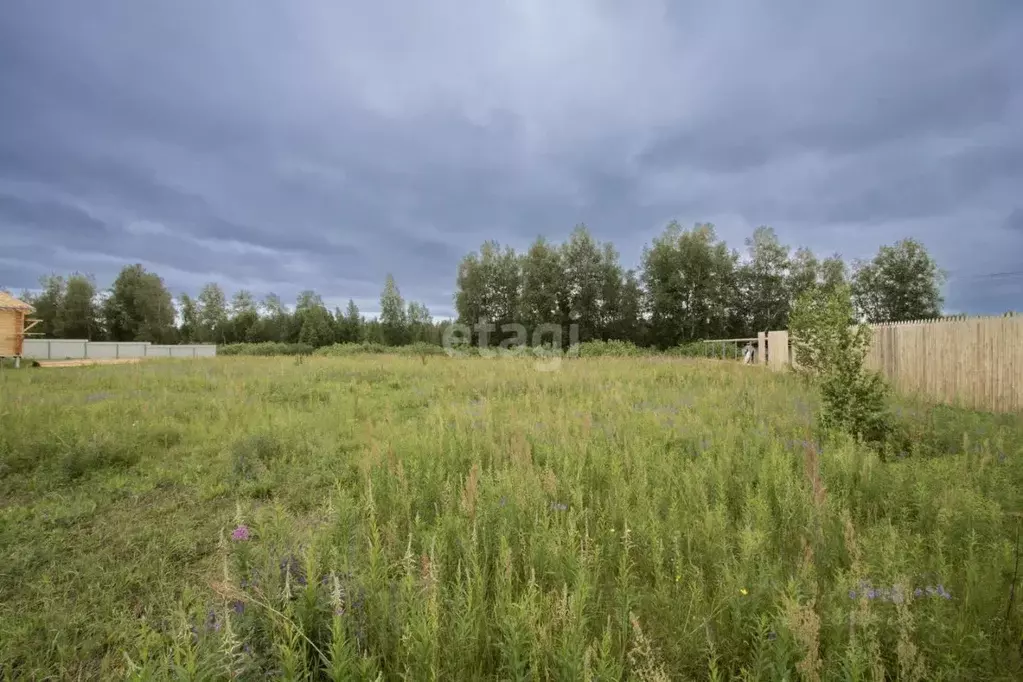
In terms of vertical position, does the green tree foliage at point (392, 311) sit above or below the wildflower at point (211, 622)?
above

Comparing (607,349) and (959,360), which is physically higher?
(607,349)

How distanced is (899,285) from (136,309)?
83239mm

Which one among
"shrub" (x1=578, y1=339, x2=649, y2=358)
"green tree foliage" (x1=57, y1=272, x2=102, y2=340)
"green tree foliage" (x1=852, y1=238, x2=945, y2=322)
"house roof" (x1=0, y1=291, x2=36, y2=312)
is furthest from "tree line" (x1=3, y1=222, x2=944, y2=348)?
"green tree foliage" (x1=57, y1=272, x2=102, y2=340)

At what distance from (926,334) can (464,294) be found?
3758 centimetres

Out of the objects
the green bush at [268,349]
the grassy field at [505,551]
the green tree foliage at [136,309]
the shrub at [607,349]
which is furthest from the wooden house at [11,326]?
the green tree foliage at [136,309]

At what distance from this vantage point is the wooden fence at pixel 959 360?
29.3 feet

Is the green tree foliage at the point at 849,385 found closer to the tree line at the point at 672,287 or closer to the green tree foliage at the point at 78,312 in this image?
the tree line at the point at 672,287

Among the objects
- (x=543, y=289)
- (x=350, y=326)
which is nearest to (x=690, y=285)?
(x=543, y=289)

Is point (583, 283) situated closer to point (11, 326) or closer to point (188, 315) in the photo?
point (11, 326)

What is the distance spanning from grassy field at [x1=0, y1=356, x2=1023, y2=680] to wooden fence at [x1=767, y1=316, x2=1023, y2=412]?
3880 mm

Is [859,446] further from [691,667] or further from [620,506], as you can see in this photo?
[691,667]

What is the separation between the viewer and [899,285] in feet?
137

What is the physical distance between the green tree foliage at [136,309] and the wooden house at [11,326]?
127ft

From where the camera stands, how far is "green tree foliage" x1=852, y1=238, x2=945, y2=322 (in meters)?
40.9
